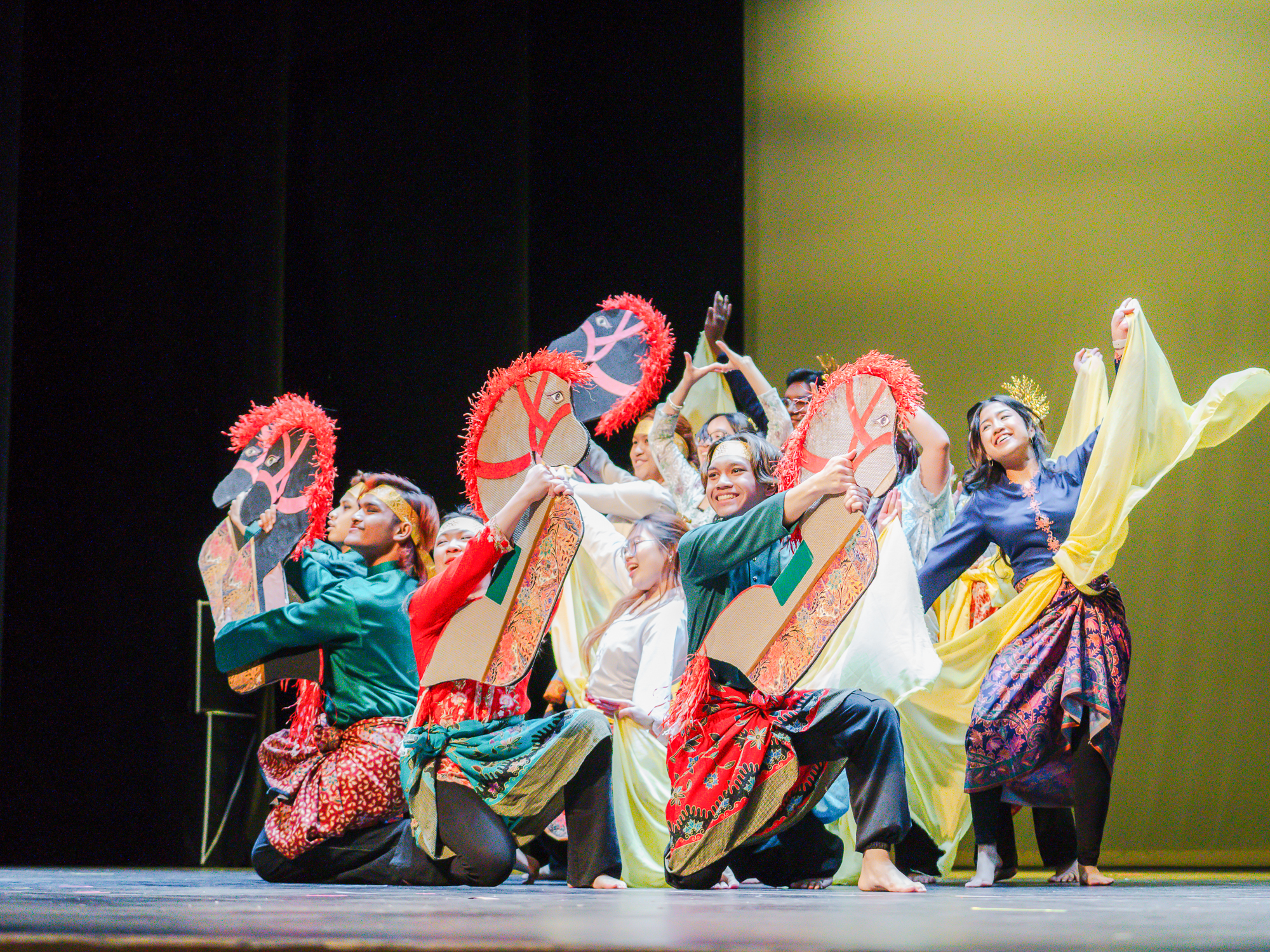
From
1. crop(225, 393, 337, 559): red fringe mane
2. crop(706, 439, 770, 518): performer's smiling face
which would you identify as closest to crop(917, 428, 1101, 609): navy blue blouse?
crop(706, 439, 770, 518): performer's smiling face

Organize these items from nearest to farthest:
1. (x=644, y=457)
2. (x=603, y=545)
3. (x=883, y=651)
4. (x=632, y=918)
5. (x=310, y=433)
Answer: (x=632, y=918) < (x=883, y=651) < (x=310, y=433) < (x=603, y=545) < (x=644, y=457)

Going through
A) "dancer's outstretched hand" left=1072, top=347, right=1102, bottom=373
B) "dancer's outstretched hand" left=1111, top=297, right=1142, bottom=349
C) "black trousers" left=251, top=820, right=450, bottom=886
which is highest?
"dancer's outstretched hand" left=1111, top=297, right=1142, bottom=349

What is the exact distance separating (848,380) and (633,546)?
93cm

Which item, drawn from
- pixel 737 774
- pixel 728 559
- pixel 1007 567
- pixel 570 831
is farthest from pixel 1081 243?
pixel 570 831

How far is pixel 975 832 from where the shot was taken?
10.0ft

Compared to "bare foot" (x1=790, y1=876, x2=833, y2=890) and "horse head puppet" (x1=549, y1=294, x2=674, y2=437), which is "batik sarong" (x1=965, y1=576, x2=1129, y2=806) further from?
"horse head puppet" (x1=549, y1=294, x2=674, y2=437)

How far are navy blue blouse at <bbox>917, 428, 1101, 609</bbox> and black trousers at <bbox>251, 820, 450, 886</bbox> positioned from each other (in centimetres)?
145

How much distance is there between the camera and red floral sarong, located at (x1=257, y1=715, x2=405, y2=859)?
10.2ft

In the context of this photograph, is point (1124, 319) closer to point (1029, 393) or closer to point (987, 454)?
point (987, 454)

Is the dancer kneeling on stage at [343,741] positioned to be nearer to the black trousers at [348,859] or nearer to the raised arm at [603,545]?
the black trousers at [348,859]

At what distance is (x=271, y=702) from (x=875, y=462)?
3055 millimetres

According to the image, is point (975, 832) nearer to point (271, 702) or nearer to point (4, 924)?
point (4, 924)

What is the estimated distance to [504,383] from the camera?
3.20m

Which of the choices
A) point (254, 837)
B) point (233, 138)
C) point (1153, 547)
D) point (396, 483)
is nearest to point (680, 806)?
point (396, 483)
